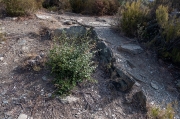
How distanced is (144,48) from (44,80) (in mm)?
2054

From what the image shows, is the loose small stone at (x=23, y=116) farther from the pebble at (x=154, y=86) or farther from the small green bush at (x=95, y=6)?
the small green bush at (x=95, y=6)

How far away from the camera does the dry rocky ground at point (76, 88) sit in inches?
118

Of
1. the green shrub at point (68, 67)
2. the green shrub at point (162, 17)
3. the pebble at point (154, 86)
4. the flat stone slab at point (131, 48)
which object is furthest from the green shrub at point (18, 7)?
the pebble at point (154, 86)

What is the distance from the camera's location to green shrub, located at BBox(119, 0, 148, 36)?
454cm

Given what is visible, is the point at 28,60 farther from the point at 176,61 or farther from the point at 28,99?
the point at 176,61

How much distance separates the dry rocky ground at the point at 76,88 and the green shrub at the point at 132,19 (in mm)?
211

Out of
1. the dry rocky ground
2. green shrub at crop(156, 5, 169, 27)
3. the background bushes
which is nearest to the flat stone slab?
the dry rocky ground

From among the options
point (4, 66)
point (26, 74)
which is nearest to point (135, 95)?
point (26, 74)

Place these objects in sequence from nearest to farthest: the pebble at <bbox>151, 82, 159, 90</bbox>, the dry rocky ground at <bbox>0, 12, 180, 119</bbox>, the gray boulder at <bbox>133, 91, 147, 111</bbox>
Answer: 1. the dry rocky ground at <bbox>0, 12, 180, 119</bbox>
2. the gray boulder at <bbox>133, 91, 147, 111</bbox>
3. the pebble at <bbox>151, 82, 159, 90</bbox>

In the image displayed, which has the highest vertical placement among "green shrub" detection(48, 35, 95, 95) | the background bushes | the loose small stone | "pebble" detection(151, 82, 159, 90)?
the background bushes

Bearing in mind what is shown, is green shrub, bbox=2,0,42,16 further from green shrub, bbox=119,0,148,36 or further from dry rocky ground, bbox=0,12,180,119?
green shrub, bbox=119,0,148,36

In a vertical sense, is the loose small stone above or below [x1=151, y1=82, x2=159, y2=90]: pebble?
below

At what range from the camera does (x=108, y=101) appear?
3.20 meters

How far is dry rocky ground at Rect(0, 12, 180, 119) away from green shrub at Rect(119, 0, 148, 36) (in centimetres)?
21
